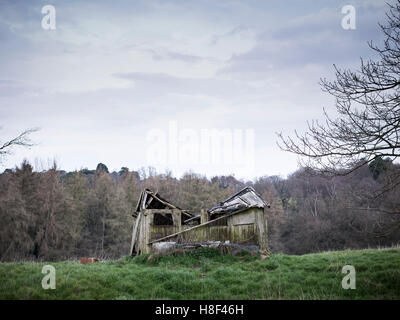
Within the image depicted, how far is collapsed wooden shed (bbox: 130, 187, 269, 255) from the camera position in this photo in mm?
14992

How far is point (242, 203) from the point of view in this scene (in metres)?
15.5

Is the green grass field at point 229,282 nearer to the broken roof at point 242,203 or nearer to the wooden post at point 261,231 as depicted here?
the wooden post at point 261,231

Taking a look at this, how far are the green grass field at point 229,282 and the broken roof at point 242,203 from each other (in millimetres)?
3833

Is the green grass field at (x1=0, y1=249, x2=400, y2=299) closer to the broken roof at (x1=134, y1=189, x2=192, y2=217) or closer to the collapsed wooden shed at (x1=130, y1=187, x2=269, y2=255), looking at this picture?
the collapsed wooden shed at (x1=130, y1=187, x2=269, y2=255)

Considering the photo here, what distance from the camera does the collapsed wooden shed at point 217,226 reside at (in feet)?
49.2

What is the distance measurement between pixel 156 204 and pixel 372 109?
1336cm

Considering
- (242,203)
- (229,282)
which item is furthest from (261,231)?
(229,282)

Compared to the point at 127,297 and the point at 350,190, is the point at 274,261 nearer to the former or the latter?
the point at 350,190

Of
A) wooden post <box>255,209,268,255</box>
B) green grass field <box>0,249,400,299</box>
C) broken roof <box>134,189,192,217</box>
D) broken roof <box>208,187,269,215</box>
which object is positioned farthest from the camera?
broken roof <box>134,189,192,217</box>

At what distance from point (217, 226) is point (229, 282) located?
6.24 meters

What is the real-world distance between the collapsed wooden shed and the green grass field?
10.6ft

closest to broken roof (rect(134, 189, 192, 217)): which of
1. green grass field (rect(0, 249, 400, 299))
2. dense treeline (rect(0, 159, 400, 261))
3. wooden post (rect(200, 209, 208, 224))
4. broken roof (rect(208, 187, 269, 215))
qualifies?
wooden post (rect(200, 209, 208, 224))

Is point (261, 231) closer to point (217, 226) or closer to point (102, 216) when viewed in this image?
point (217, 226)

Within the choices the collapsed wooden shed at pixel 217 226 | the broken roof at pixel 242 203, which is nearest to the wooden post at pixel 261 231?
the collapsed wooden shed at pixel 217 226
